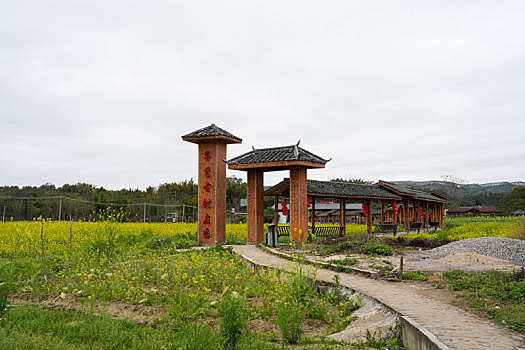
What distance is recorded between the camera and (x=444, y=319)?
5.36 m

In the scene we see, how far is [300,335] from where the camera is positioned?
5.23 metres

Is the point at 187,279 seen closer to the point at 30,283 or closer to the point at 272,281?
the point at 272,281

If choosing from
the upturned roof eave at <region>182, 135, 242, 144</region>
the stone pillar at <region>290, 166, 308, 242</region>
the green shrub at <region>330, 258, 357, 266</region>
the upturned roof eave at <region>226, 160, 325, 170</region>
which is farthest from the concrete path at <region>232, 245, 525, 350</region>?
the upturned roof eave at <region>182, 135, 242, 144</region>

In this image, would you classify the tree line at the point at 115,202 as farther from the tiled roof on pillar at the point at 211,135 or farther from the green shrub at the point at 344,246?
the green shrub at the point at 344,246

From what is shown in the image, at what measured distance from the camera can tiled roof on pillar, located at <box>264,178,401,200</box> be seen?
17781mm

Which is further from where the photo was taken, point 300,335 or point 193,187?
point 193,187

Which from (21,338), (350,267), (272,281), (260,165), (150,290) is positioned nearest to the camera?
(21,338)

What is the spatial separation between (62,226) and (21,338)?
10862 millimetres

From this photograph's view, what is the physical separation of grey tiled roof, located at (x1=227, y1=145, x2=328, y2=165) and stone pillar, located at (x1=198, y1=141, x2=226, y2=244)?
0.73 metres

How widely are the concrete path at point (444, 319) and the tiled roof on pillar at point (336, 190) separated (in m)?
9.90

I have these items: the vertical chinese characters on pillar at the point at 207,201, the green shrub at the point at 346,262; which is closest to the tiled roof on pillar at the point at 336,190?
the vertical chinese characters on pillar at the point at 207,201

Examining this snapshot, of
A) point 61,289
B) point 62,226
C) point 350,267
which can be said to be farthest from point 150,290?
point 62,226

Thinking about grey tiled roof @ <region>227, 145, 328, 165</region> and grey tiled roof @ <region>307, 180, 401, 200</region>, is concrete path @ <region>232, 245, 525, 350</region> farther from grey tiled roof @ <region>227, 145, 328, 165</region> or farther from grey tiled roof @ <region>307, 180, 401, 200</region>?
grey tiled roof @ <region>307, 180, 401, 200</region>

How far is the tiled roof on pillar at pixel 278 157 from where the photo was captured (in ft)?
51.3
